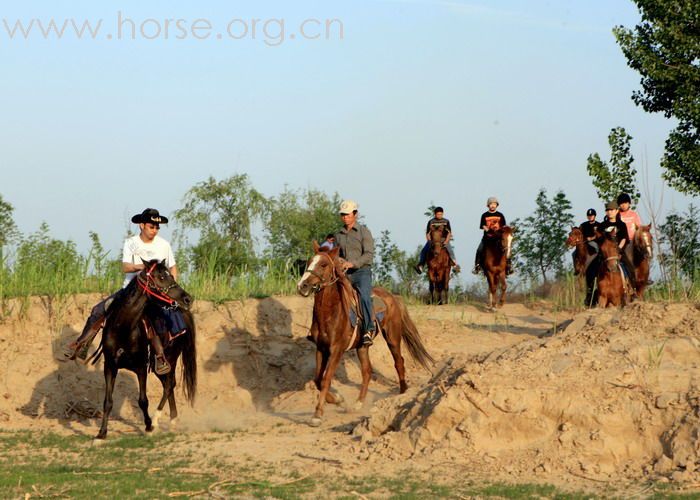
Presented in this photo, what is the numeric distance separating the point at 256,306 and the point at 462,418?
8218 mm

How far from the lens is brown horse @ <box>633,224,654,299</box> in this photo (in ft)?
67.5

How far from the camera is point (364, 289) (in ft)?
51.5

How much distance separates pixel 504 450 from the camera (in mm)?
11117

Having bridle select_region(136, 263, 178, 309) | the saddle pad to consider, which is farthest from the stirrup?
the saddle pad

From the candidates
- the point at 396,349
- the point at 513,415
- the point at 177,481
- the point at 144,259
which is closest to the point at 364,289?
the point at 396,349

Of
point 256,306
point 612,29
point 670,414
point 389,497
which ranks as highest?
point 612,29

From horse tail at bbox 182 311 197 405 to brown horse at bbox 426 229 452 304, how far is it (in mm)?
10701

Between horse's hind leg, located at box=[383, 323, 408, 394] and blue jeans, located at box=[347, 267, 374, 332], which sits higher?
blue jeans, located at box=[347, 267, 374, 332]

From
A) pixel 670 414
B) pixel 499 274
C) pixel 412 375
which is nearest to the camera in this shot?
pixel 670 414

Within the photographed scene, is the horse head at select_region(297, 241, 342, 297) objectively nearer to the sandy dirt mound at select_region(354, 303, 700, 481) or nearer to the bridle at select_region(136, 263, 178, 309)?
the bridle at select_region(136, 263, 178, 309)

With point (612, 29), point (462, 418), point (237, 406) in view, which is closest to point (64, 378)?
point (237, 406)

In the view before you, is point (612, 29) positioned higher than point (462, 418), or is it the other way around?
point (612, 29)

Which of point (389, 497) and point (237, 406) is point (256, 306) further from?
point (389, 497)

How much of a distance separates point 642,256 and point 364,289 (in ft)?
25.0
